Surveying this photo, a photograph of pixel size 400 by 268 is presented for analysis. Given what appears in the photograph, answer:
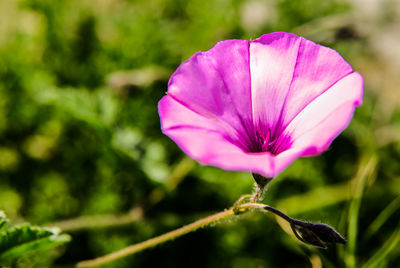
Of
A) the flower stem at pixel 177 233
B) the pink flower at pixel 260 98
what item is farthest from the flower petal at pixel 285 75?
the flower stem at pixel 177 233

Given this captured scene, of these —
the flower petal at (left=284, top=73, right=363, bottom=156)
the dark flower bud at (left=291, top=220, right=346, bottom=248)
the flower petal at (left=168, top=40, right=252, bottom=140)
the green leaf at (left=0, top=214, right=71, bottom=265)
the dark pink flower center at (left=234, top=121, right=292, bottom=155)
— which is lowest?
the dark flower bud at (left=291, top=220, right=346, bottom=248)

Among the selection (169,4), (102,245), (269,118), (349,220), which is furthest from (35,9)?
(349,220)

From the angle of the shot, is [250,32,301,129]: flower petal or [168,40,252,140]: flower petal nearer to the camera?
[168,40,252,140]: flower petal

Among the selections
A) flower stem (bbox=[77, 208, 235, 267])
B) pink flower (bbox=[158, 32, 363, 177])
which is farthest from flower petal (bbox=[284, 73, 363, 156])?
flower stem (bbox=[77, 208, 235, 267])

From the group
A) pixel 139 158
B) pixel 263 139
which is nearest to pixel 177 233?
pixel 263 139

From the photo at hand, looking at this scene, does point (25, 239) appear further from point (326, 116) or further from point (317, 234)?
point (326, 116)

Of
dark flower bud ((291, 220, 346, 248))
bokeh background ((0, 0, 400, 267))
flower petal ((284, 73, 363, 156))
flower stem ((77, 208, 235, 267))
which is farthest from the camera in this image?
bokeh background ((0, 0, 400, 267))

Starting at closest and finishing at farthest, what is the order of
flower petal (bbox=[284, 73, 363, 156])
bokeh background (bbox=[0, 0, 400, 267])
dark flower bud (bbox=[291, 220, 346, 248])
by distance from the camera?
flower petal (bbox=[284, 73, 363, 156]), dark flower bud (bbox=[291, 220, 346, 248]), bokeh background (bbox=[0, 0, 400, 267])

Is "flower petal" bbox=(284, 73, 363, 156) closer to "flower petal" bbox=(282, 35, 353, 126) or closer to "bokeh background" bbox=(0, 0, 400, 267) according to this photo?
"flower petal" bbox=(282, 35, 353, 126)
